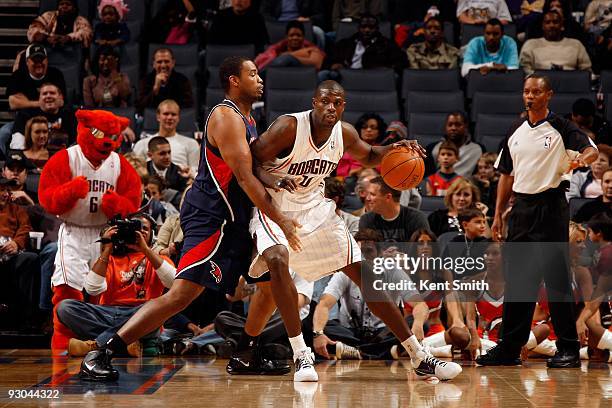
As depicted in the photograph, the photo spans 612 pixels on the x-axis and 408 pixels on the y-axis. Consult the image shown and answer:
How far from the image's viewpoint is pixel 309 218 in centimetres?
547

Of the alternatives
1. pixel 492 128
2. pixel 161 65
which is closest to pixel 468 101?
pixel 492 128

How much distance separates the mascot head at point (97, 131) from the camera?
6645 mm

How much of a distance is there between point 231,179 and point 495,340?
2.86m

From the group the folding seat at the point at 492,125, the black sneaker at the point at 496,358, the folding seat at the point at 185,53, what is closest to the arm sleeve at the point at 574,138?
the black sneaker at the point at 496,358

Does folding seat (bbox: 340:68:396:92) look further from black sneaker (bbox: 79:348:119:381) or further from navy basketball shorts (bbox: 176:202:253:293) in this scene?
black sneaker (bbox: 79:348:119:381)

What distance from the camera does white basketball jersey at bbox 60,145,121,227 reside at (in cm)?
679

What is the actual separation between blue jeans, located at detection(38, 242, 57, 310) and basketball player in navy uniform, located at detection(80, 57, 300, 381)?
2.37 metres

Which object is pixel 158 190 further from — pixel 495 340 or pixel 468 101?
pixel 468 101

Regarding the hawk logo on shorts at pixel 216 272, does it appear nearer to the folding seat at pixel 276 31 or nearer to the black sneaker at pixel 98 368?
the black sneaker at pixel 98 368

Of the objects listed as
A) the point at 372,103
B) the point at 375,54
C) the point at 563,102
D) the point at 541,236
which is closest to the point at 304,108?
the point at 372,103

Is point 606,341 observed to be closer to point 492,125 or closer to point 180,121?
point 492,125

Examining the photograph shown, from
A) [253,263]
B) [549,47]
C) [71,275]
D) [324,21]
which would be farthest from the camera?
[324,21]

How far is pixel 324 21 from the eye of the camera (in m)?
12.2

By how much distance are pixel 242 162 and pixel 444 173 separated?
438cm
